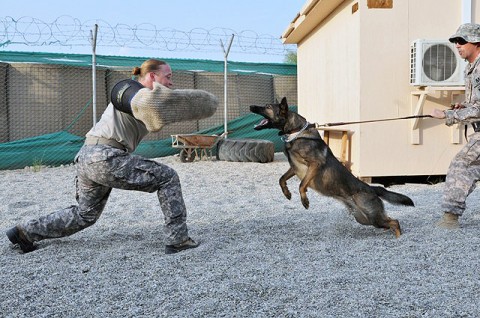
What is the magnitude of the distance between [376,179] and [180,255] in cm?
482

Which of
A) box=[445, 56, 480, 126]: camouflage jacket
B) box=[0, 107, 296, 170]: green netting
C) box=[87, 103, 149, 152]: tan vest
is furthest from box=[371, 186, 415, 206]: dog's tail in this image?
box=[0, 107, 296, 170]: green netting

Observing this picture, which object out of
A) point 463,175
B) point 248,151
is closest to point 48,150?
point 248,151

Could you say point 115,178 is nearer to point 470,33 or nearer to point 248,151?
point 470,33

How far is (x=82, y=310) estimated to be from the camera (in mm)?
2996

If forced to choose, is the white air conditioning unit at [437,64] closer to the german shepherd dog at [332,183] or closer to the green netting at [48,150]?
the german shepherd dog at [332,183]

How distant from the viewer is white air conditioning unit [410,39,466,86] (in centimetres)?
723

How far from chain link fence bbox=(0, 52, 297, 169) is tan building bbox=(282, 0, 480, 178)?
4.99 meters

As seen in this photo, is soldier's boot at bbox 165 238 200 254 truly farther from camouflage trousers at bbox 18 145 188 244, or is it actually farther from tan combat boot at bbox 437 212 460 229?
tan combat boot at bbox 437 212 460 229

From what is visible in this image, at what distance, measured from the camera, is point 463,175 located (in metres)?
4.63

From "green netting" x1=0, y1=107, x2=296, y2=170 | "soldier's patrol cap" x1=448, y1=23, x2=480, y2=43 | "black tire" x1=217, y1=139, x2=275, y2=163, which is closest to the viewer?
"soldier's patrol cap" x1=448, y1=23, x2=480, y2=43

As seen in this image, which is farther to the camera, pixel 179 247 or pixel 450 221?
pixel 450 221

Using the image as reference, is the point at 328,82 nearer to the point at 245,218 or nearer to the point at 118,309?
the point at 245,218

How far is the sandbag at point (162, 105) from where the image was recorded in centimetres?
348

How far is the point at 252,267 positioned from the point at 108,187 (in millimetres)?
1349
